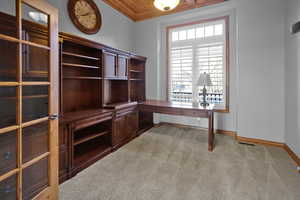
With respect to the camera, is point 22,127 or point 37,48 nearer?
point 22,127

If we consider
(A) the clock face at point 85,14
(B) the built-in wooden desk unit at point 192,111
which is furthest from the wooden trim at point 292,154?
(A) the clock face at point 85,14

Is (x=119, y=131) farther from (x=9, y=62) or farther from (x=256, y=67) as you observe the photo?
(x=256, y=67)

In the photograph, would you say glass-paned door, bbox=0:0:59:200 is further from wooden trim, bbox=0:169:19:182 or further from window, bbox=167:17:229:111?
window, bbox=167:17:229:111

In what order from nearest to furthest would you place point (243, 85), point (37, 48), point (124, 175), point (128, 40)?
point (37, 48), point (124, 175), point (243, 85), point (128, 40)

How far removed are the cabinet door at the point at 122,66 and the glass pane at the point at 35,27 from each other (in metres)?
1.78

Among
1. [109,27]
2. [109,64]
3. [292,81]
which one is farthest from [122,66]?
[292,81]

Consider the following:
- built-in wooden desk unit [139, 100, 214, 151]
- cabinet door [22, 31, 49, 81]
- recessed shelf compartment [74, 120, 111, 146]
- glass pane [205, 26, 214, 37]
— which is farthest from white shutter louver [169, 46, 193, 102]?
cabinet door [22, 31, 49, 81]

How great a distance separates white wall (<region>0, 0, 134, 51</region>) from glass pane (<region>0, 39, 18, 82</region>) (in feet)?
5.49

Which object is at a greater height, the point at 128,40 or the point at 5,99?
the point at 128,40

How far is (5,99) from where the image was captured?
1207 mm

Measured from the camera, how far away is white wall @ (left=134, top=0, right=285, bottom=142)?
2.98 metres

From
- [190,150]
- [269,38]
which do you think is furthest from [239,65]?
[190,150]

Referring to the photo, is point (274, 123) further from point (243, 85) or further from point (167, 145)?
point (167, 145)

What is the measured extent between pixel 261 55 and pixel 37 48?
3759 mm
